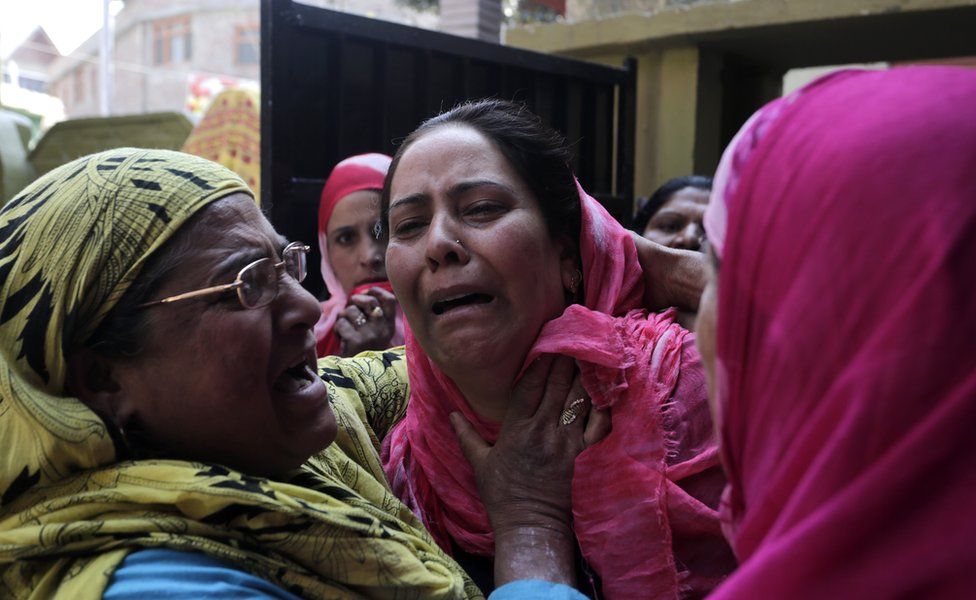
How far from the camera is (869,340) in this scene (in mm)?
879

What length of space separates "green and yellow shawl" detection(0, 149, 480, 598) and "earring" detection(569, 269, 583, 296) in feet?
2.38

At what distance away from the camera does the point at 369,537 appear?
1.46 m

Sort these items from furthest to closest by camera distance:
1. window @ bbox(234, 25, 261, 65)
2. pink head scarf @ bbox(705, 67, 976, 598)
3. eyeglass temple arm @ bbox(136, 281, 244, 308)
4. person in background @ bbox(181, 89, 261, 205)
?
window @ bbox(234, 25, 261, 65) < person in background @ bbox(181, 89, 261, 205) < eyeglass temple arm @ bbox(136, 281, 244, 308) < pink head scarf @ bbox(705, 67, 976, 598)

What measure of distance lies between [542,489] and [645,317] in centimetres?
48

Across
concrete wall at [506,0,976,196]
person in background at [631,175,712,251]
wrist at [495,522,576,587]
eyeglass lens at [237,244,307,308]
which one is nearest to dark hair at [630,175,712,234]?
person in background at [631,175,712,251]

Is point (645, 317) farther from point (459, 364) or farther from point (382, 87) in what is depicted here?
point (382, 87)

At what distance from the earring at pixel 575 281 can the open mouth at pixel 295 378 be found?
626 mm

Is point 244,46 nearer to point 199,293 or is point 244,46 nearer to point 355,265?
point 355,265

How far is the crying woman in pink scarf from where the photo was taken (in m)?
1.66

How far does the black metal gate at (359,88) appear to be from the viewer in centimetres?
323

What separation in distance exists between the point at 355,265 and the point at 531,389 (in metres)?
1.94

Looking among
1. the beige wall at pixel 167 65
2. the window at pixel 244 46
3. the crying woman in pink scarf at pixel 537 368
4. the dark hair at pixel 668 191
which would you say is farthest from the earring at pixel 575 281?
the window at pixel 244 46

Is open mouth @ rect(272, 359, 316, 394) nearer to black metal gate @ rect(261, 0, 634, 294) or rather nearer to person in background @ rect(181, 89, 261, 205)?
black metal gate @ rect(261, 0, 634, 294)

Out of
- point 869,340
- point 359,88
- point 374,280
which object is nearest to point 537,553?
point 869,340
